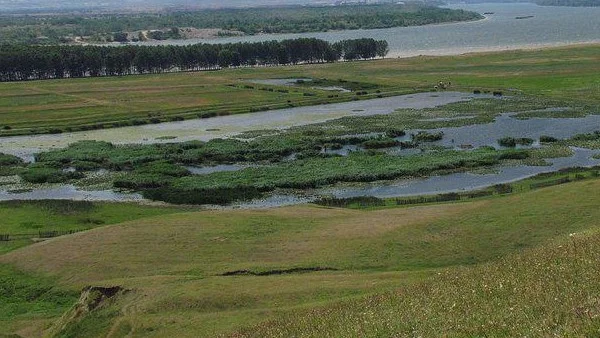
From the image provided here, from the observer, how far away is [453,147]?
222 ft

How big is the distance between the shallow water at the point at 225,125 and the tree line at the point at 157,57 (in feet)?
195

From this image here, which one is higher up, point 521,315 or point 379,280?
point 521,315

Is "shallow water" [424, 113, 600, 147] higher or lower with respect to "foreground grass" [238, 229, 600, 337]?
→ lower

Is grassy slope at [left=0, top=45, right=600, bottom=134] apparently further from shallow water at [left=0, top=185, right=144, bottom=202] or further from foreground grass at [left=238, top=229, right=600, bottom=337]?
foreground grass at [left=238, top=229, right=600, bottom=337]

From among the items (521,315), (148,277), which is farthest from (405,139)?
(521,315)

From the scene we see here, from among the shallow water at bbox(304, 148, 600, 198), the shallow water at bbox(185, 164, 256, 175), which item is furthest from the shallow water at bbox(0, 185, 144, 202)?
the shallow water at bbox(304, 148, 600, 198)

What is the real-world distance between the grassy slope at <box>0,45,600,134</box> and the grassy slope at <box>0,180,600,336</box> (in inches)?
2363

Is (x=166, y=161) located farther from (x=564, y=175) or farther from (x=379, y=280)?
(x=379, y=280)

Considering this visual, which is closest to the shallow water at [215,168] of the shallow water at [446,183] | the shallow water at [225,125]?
the shallow water at [446,183]

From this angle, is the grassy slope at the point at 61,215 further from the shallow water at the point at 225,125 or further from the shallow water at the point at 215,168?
the shallow water at the point at 225,125

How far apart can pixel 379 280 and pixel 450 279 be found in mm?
6511

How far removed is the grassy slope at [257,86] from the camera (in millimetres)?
99625

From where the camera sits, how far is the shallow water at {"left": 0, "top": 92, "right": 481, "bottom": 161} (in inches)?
3164

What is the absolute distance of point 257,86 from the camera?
405 ft
